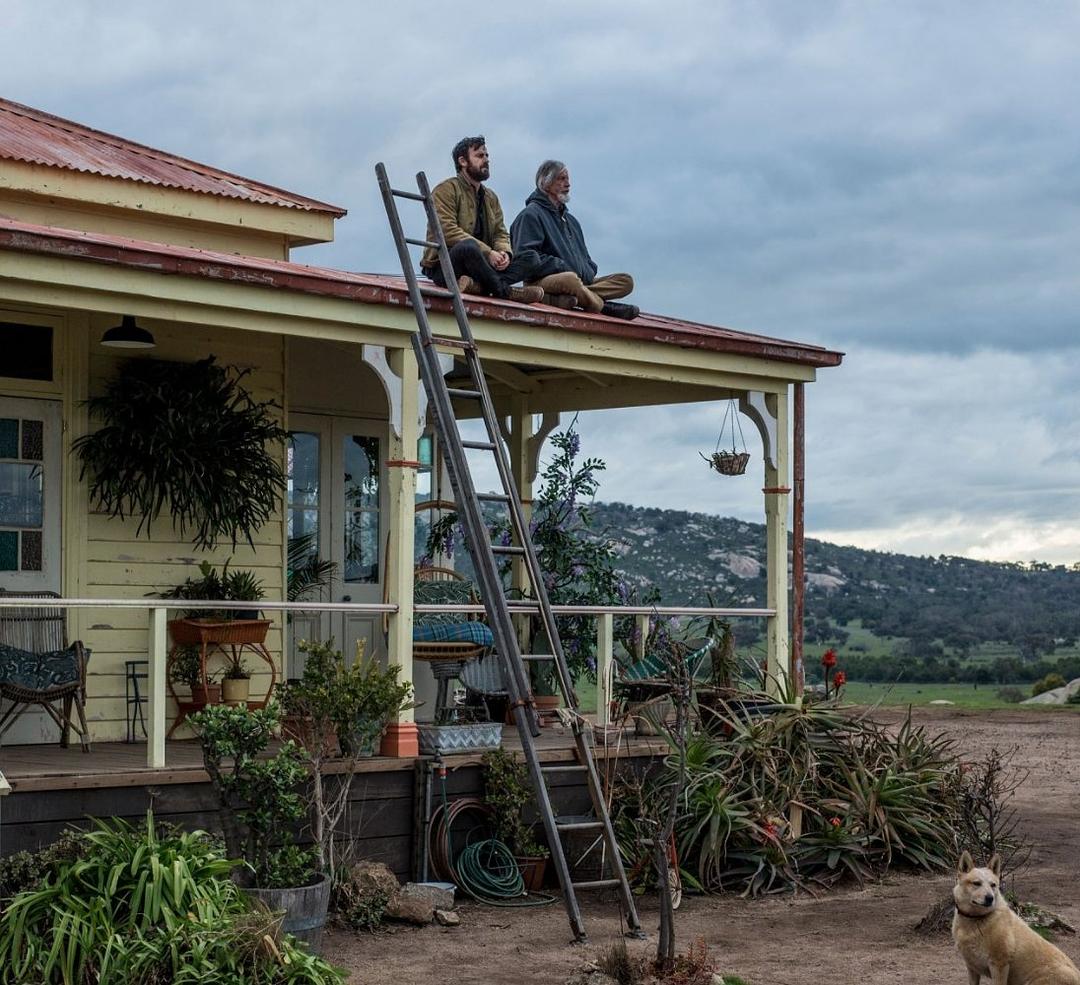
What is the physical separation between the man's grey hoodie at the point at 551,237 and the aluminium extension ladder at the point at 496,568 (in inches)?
54.0

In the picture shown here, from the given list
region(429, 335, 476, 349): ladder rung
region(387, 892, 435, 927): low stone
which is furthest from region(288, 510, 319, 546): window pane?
region(387, 892, 435, 927): low stone

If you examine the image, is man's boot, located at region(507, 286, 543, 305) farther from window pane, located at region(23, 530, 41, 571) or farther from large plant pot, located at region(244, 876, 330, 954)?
large plant pot, located at region(244, 876, 330, 954)

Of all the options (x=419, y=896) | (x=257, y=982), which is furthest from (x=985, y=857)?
(x=257, y=982)

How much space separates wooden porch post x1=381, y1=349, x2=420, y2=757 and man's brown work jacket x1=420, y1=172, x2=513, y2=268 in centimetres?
123

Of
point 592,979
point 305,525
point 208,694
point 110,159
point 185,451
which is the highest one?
point 110,159

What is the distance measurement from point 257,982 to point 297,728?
2.37 m

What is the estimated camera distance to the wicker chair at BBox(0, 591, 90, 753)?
375 inches

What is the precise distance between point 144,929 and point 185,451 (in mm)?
4213

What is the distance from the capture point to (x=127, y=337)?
1037cm

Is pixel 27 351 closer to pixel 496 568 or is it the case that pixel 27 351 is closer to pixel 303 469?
pixel 303 469

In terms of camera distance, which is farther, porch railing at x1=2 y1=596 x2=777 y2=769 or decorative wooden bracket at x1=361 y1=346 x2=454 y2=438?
decorative wooden bracket at x1=361 y1=346 x2=454 y2=438

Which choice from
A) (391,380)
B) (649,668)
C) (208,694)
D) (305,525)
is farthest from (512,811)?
(305,525)

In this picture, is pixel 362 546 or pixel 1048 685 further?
pixel 1048 685

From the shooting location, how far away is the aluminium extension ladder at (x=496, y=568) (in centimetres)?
873
